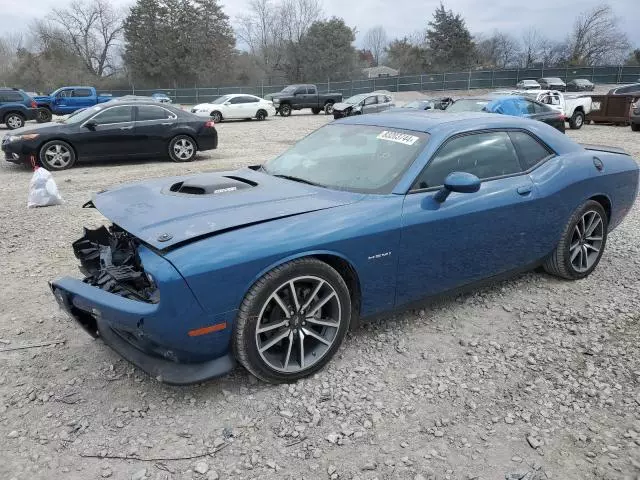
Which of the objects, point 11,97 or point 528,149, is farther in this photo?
point 11,97

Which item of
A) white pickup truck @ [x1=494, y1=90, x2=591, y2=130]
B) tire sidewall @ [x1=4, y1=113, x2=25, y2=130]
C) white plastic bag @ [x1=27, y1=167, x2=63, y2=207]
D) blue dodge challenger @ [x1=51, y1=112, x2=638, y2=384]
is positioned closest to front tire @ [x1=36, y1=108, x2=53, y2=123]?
tire sidewall @ [x1=4, y1=113, x2=25, y2=130]

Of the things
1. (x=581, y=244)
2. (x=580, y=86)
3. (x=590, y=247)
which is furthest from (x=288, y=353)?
(x=580, y=86)

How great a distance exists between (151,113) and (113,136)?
96cm

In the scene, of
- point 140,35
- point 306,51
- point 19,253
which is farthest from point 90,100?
point 306,51

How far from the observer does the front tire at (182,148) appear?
11.1 m

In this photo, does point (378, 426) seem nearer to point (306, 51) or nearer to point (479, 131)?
point (479, 131)

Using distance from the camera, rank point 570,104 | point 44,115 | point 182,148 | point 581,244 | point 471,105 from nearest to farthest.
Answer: point 581,244 < point 182,148 < point 471,105 < point 570,104 < point 44,115

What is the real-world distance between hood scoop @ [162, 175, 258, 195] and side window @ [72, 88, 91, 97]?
24799 mm

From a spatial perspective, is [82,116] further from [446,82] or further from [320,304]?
[446,82]

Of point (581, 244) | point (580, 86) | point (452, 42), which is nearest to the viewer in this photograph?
point (581, 244)

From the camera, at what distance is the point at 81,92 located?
25125mm

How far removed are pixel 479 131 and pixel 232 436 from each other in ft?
8.89

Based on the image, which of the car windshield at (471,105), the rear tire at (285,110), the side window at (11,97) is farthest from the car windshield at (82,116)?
the rear tire at (285,110)

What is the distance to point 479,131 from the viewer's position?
12.4 ft
